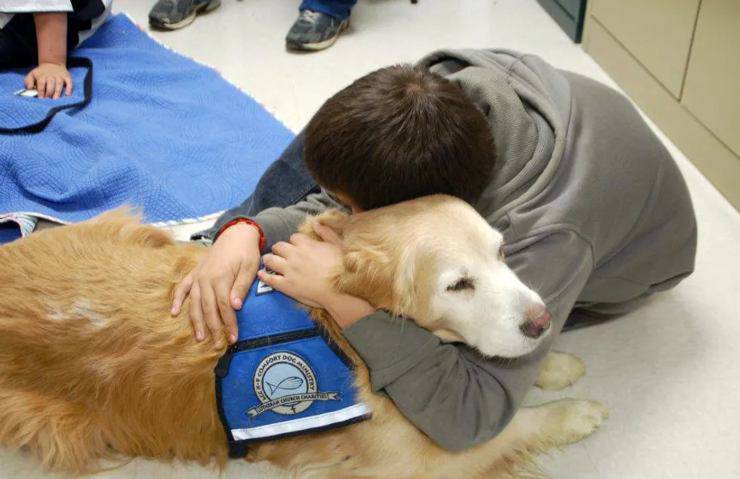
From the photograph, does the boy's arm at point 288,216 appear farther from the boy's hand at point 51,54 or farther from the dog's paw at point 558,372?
the boy's hand at point 51,54

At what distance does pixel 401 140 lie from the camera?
120 cm

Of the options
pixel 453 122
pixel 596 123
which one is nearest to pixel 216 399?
pixel 453 122

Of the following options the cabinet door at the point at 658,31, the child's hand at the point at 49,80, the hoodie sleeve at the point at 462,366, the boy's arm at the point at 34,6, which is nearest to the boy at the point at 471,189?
the hoodie sleeve at the point at 462,366

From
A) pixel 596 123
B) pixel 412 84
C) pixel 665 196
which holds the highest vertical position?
pixel 412 84

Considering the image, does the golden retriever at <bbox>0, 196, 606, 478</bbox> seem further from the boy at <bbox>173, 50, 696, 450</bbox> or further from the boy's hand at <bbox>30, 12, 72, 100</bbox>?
the boy's hand at <bbox>30, 12, 72, 100</bbox>

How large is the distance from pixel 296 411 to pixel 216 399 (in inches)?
6.1

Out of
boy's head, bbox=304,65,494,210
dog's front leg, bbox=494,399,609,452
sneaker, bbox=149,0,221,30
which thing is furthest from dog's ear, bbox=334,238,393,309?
sneaker, bbox=149,0,221,30

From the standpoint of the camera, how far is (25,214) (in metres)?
2.06

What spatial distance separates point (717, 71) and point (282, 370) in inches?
65.6

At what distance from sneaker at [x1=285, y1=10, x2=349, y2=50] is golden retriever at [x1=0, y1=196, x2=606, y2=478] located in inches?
72.5

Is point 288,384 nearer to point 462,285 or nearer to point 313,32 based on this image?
point 462,285

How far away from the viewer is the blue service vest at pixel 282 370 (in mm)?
1335

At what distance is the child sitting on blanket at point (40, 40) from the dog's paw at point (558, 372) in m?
1.87

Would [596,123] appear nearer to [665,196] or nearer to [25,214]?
[665,196]
